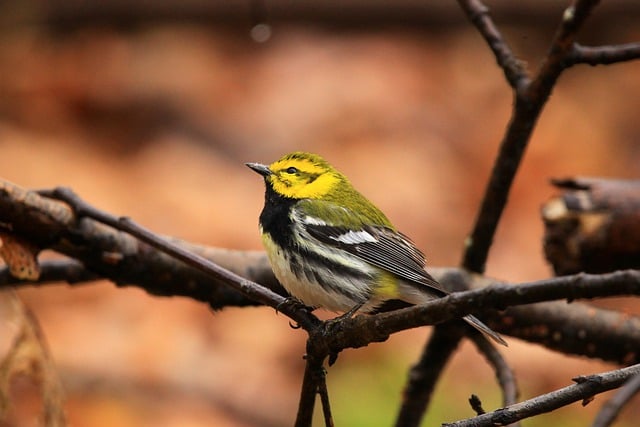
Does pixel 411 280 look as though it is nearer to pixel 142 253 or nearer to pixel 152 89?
pixel 142 253

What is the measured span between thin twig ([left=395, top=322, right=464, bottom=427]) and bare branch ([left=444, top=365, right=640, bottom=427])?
4.46 feet

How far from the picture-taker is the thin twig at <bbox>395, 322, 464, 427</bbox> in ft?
9.91

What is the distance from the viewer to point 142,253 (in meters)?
2.75

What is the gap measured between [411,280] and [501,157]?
425mm

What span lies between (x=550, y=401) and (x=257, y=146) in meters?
4.89

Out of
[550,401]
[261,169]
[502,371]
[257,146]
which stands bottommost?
[550,401]

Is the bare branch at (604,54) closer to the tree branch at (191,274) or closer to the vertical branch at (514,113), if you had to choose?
the vertical branch at (514,113)

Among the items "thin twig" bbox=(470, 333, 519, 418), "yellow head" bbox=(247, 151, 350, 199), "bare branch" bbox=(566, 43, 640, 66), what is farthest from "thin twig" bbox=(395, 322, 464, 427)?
"bare branch" bbox=(566, 43, 640, 66)

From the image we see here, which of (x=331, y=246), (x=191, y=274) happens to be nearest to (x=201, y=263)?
(x=191, y=274)

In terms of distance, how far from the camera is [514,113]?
2.60 meters

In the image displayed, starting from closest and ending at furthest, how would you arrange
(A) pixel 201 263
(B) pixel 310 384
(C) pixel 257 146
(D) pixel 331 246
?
(B) pixel 310 384 → (A) pixel 201 263 → (D) pixel 331 246 → (C) pixel 257 146

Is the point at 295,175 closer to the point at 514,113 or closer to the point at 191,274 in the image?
the point at 191,274

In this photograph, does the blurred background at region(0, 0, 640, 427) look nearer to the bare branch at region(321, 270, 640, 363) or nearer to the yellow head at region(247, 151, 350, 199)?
the yellow head at region(247, 151, 350, 199)

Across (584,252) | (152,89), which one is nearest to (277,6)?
(152,89)
